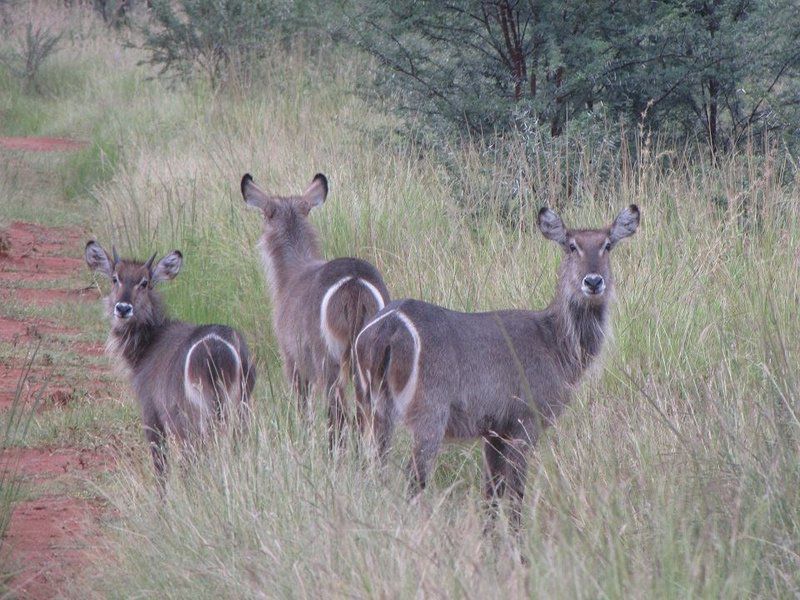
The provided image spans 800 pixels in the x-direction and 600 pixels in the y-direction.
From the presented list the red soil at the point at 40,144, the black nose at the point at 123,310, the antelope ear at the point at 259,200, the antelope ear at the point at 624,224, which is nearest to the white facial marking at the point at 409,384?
the antelope ear at the point at 624,224

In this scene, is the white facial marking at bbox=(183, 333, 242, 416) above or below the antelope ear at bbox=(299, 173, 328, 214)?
below

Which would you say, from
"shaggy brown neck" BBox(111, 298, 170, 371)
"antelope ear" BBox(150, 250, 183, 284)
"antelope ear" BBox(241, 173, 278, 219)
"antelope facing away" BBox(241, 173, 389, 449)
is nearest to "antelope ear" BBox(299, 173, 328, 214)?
"antelope ear" BBox(241, 173, 278, 219)

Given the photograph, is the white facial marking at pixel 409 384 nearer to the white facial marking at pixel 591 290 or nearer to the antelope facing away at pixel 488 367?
the antelope facing away at pixel 488 367

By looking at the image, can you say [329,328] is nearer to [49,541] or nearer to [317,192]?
[49,541]

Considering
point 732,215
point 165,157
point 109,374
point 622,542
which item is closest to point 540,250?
point 732,215

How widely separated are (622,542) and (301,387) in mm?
2366

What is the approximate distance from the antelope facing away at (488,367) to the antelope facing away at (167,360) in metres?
0.54

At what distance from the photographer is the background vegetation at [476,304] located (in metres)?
3.12

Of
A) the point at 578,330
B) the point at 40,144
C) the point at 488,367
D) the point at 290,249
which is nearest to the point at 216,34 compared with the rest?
the point at 40,144

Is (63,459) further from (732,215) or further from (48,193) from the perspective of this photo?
(48,193)

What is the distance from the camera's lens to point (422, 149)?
9.19 m

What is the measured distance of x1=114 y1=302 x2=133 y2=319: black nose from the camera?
17.7ft

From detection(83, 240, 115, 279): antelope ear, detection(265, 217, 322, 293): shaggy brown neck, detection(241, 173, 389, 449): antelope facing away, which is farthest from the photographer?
detection(265, 217, 322, 293): shaggy brown neck

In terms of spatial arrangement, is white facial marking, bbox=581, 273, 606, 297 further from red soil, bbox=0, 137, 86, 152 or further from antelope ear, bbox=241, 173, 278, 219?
red soil, bbox=0, 137, 86, 152
